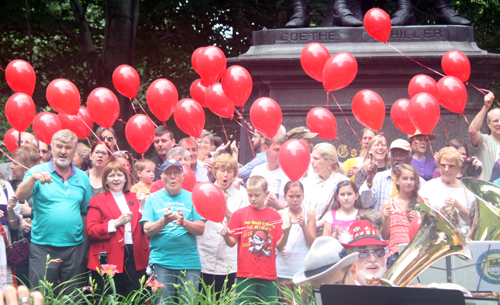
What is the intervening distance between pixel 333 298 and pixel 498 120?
3.63 metres

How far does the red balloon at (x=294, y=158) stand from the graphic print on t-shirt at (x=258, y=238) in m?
0.49

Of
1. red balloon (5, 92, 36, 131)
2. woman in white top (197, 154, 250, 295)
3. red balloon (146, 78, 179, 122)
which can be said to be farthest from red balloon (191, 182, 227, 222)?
red balloon (5, 92, 36, 131)

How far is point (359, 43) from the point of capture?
22.6 ft

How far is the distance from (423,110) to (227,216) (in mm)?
1992

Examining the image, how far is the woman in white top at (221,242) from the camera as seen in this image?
17.1 feet

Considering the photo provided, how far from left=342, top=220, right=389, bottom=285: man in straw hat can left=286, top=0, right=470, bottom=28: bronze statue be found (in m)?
3.24

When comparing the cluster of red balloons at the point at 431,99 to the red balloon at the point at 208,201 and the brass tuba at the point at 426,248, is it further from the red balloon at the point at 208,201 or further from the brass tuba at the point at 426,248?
the brass tuba at the point at 426,248

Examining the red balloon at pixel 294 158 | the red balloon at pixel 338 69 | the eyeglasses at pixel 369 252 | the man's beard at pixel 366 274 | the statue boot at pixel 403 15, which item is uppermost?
the statue boot at pixel 403 15

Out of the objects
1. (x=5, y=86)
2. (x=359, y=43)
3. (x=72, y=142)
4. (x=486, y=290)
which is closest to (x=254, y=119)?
(x=72, y=142)

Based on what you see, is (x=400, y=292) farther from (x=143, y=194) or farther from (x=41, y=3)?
(x=41, y=3)

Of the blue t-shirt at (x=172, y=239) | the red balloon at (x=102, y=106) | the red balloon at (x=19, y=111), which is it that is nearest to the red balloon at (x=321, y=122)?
the blue t-shirt at (x=172, y=239)

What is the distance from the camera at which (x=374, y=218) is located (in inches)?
193

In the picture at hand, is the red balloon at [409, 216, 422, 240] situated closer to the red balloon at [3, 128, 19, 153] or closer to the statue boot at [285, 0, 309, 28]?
the statue boot at [285, 0, 309, 28]

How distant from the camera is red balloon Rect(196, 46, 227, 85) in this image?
5723mm
